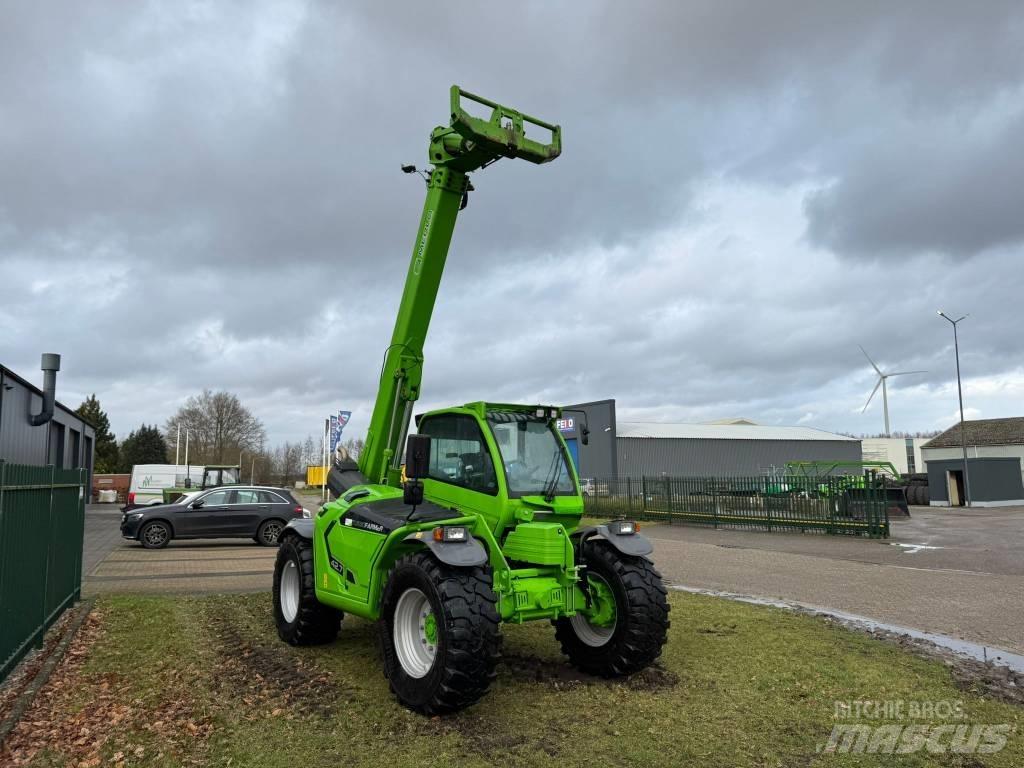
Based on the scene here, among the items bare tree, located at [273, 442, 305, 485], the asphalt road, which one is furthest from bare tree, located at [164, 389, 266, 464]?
the asphalt road

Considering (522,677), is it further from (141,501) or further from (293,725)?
(141,501)

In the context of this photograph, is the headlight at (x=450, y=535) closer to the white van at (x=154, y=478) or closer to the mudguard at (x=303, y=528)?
the mudguard at (x=303, y=528)

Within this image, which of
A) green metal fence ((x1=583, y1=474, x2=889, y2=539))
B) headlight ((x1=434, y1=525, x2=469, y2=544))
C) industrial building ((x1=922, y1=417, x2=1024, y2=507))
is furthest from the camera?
industrial building ((x1=922, y1=417, x2=1024, y2=507))

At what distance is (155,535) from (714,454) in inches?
1664

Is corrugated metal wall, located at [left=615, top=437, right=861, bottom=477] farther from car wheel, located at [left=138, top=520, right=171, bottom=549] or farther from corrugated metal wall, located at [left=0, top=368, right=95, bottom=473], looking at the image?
car wheel, located at [left=138, top=520, right=171, bottom=549]

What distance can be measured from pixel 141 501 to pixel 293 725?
102ft

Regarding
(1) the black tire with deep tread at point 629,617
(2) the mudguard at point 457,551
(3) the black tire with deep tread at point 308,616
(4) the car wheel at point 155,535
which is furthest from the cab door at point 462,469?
(4) the car wheel at point 155,535

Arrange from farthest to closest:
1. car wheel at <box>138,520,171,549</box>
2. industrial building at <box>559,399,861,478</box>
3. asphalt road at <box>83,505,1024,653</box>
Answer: industrial building at <box>559,399,861,478</box>
car wheel at <box>138,520,171,549</box>
asphalt road at <box>83,505,1024,653</box>

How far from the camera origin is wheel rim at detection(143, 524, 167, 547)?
677 inches

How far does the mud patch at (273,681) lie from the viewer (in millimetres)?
5352

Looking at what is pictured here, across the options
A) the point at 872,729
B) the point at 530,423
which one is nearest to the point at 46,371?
the point at 530,423

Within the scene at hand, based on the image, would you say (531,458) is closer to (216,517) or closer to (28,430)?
(216,517)

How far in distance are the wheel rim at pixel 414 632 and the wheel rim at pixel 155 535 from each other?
1408 cm

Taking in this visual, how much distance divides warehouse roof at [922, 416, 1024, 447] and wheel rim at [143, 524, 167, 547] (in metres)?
48.2
